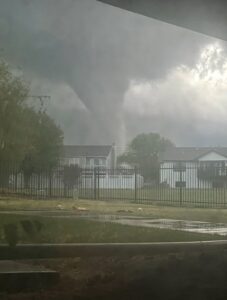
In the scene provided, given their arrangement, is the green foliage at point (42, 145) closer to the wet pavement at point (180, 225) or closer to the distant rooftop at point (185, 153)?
the wet pavement at point (180, 225)

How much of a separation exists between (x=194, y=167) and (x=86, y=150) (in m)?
2.03

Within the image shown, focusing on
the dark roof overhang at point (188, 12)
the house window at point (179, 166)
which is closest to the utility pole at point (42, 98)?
the dark roof overhang at point (188, 12)

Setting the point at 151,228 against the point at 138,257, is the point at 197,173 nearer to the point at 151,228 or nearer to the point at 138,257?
the point at 151,228

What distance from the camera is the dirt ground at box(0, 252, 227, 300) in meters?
6.87

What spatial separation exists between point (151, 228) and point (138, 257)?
2.93 feet

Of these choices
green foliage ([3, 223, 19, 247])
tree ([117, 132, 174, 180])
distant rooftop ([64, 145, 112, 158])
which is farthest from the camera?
tree ([117, 132, 174, 180])

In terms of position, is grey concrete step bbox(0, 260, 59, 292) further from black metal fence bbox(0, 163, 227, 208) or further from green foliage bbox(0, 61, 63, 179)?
green foliage bbox(0, 61, 63, 179)

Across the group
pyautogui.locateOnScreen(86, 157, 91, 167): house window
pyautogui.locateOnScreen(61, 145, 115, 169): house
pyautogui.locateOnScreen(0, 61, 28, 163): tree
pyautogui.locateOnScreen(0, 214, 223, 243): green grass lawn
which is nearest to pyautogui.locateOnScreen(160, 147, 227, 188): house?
pyautogui.locateOnScreen(0, 214, 223, 243): green grass lawn

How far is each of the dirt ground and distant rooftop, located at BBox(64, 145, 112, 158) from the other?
58.5 inches

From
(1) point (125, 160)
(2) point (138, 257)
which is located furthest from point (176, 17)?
(2) point (138, 257)

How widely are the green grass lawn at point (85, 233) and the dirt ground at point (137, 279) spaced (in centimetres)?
30

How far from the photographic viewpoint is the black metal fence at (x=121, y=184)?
794 centimetres

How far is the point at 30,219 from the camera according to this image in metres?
7.63

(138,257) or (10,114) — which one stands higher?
(10,114)
